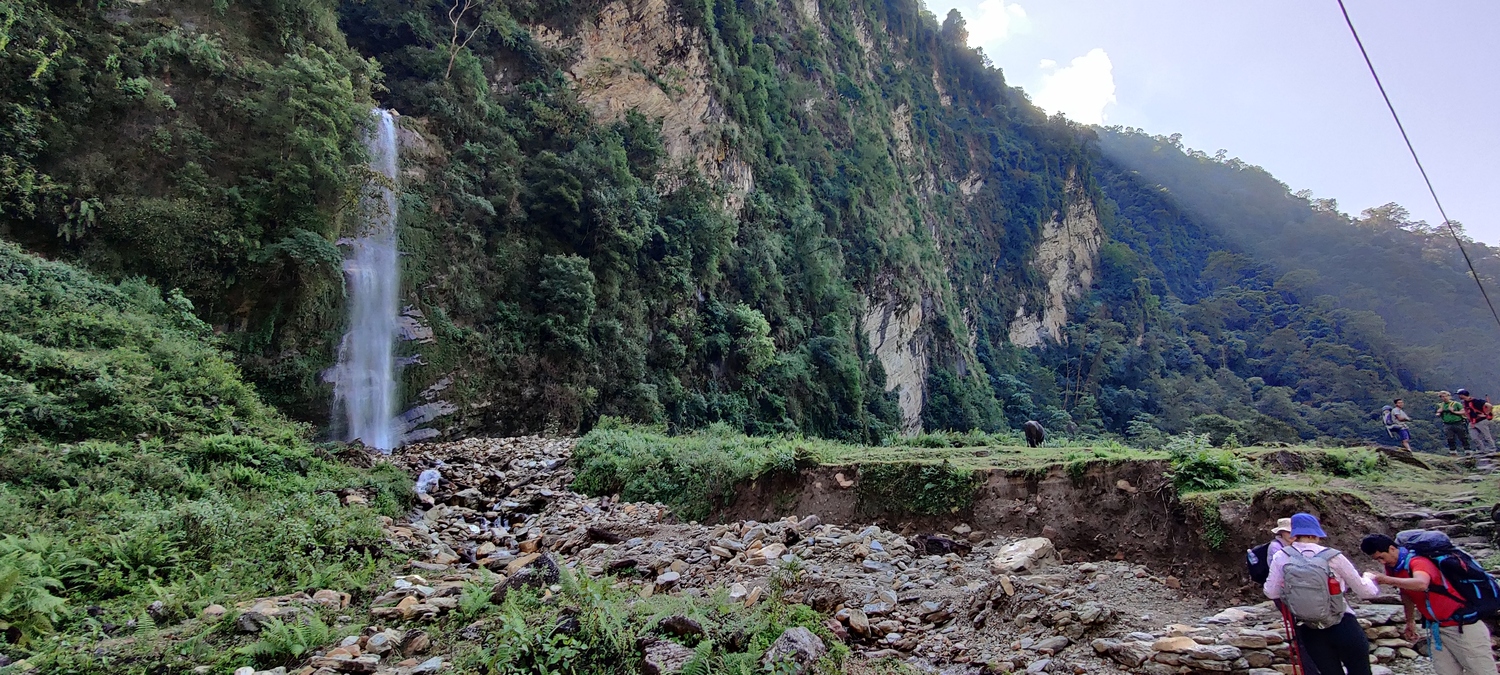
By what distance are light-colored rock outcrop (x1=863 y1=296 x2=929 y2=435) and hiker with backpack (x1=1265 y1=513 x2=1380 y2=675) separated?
24.5 metres

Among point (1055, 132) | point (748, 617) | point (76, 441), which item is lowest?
point (748, 617)

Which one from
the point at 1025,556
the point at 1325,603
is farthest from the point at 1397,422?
the point at 1325,603

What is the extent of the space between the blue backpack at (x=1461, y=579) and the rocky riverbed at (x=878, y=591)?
2.20 ft

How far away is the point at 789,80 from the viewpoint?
3055 centimetres

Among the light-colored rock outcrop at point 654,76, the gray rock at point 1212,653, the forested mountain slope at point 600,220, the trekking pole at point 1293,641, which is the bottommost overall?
the gray rock at point 1212,653

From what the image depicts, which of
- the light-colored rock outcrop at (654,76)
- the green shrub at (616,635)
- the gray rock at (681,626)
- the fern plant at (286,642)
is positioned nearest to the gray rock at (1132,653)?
the green shrub at (616,635)

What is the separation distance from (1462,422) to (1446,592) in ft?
32.1

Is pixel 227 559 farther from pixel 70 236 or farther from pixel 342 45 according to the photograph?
pixel 342 45

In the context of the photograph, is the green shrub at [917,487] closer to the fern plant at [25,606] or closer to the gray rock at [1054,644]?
the gray rock at [1054,644]

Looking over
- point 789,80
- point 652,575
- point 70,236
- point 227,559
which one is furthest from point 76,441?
point 789,80

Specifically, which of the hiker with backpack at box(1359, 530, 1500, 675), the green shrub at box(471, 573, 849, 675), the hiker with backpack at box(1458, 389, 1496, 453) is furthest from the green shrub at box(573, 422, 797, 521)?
the hiker with backpack at box(1458, 389, 1496, 453)

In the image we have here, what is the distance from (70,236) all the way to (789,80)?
2671 centimetres

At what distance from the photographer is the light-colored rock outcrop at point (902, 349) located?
28828 mm

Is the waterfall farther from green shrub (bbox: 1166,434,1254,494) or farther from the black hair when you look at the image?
the black hair
